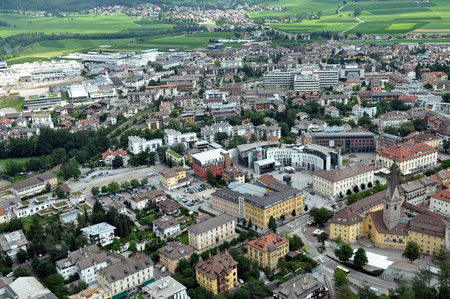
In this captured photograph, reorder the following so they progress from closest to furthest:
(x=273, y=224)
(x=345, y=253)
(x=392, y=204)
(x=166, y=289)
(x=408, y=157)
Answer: (x=166, y=289), (x=345, y=253), (x=392, y=204), (x=273, y=224), (x=408, y=157)

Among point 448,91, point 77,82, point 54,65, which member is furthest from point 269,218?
point 54,65

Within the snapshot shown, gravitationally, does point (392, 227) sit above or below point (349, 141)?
below

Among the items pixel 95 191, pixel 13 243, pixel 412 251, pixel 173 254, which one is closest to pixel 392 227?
pixel 412 251

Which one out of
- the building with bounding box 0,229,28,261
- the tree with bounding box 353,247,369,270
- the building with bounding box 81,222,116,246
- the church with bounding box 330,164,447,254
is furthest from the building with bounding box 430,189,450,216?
the building with bounding box 0,229,28,261

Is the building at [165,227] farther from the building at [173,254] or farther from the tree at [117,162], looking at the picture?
the tree at [117,162]

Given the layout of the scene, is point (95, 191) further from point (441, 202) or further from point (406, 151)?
point (406, 151)

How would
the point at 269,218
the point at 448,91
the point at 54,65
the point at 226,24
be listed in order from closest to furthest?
the point at 269,218
the point at 448,91
the point at 54,65
the point at 226,24

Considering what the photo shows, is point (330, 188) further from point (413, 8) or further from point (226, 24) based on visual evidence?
point (413, 8)
